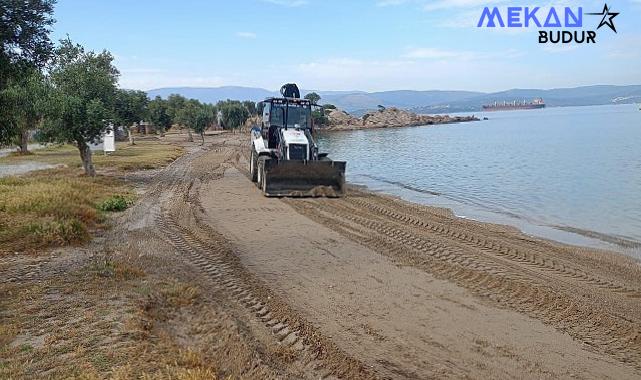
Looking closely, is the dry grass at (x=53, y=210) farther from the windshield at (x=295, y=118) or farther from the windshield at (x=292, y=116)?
the windshield at (x=295, y=118)

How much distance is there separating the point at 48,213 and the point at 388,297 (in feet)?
26.9

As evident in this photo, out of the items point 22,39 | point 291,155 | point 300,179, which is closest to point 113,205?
point 300,179

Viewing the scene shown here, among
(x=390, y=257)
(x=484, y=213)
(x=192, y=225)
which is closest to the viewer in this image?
(x=390, y=257)

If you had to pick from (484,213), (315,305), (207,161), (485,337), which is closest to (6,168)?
(207,161)

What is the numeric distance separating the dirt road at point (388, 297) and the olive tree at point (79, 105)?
7844 mm

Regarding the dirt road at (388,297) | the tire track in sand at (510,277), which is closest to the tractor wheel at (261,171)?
the dirt road at (388,297)

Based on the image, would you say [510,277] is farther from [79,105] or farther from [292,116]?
[79,105]

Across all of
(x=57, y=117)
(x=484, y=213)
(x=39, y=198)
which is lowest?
(x=484, y=213)

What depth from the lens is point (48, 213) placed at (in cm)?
1132

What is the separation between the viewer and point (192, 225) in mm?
12023

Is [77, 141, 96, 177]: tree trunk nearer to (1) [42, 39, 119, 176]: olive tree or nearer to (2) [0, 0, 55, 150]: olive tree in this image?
(1) [42, 39, 119, 176]: olive tree

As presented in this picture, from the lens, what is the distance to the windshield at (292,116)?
17.9 m

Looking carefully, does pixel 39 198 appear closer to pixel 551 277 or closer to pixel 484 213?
pixel 551 277

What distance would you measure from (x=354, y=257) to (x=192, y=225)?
4.58 meters
